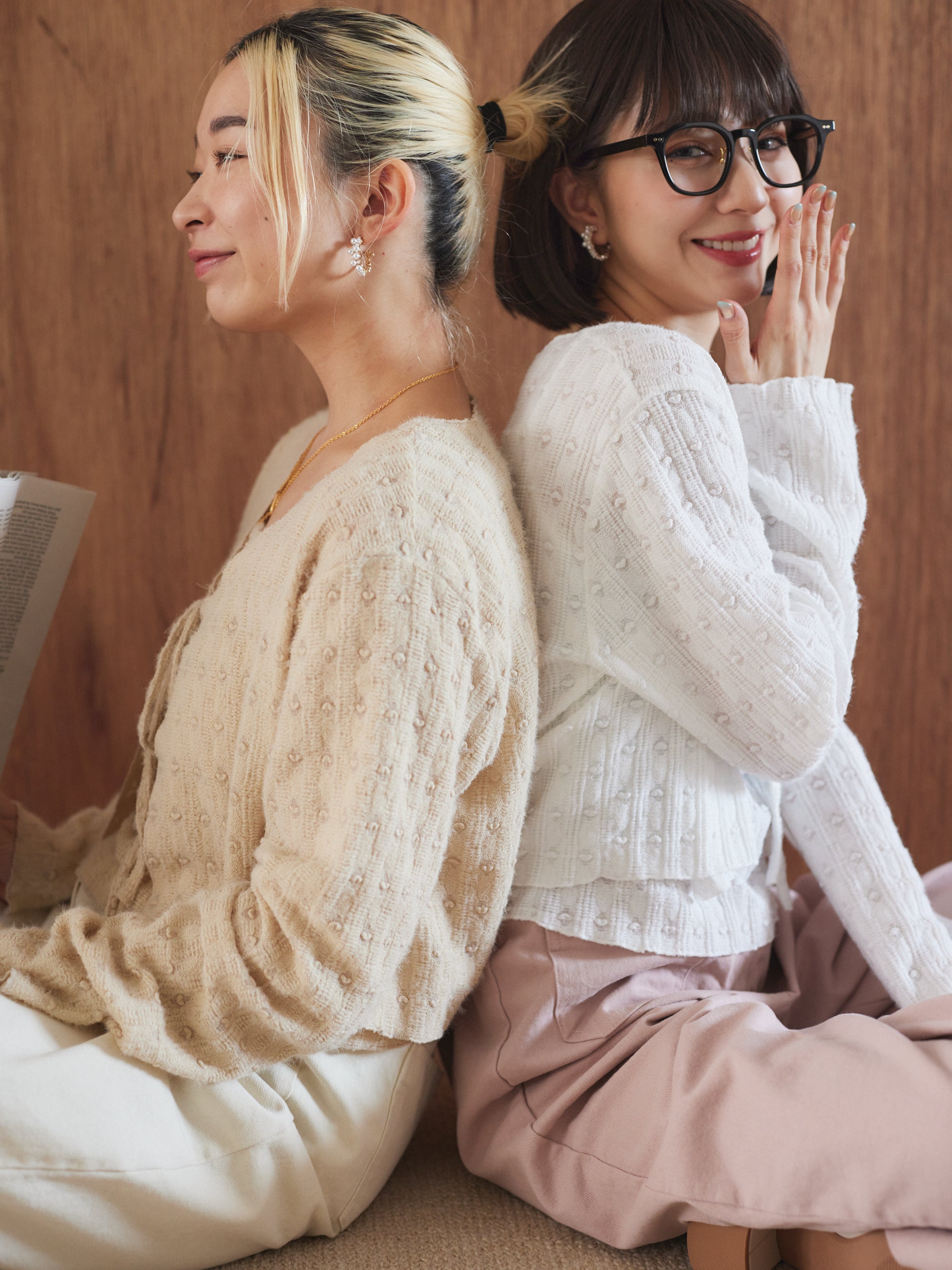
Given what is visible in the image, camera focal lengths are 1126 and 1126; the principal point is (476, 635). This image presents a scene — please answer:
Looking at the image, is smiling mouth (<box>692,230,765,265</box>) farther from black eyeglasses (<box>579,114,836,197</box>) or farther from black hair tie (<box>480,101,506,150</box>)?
black hair tie (<box>480,101,506,150</box>)

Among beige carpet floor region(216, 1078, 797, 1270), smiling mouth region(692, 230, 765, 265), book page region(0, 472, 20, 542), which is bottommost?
beige carpet floor region(216, 1078, 797, 1270)

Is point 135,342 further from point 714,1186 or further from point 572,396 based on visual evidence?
point 714,1186

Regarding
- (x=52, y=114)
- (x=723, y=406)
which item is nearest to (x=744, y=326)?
(x=723, y=406)

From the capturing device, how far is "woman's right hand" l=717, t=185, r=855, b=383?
35.4 inches

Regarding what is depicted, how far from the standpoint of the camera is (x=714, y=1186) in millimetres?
672

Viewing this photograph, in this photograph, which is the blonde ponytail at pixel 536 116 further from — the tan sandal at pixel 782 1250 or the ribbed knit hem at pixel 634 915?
the tan sandal at pixel 782 1250

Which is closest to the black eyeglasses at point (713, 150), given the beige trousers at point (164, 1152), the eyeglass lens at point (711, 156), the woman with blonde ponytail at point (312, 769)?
the eyeglass lens at point (711, 156)

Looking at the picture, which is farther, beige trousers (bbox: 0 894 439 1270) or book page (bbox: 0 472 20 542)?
book page (bbox: 0 472 20 542)

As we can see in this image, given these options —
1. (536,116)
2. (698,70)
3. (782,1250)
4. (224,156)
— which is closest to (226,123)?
(224,156)

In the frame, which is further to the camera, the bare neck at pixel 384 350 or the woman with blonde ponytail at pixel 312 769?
the bare neck at pixel 384 350

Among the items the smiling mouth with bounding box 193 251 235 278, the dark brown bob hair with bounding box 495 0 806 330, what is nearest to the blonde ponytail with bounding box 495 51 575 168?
the dark brown bob hair with bounding box 495 0 806 330

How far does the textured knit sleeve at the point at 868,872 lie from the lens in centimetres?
88

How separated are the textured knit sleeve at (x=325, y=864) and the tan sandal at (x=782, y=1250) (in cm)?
26

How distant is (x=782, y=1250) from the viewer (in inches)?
28.4
